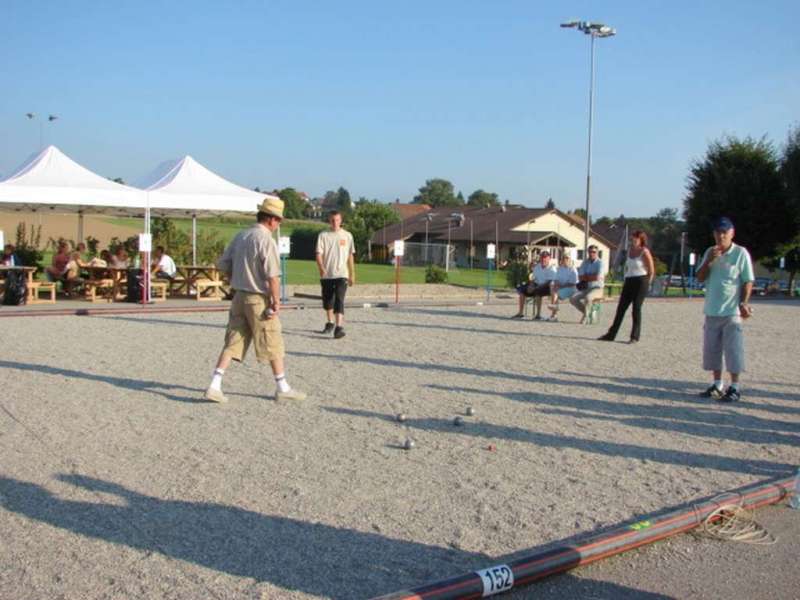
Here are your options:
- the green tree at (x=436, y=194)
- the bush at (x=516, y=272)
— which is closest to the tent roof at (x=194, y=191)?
the bush at (x=516, y=272)

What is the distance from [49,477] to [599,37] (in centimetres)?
2824

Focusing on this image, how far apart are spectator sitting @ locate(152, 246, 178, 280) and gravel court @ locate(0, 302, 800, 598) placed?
8032 mm

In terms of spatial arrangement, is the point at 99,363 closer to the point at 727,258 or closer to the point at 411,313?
the point at 727,258

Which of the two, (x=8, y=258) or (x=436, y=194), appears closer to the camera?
(x=8, y=258)

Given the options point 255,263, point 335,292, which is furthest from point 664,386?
point 335,292

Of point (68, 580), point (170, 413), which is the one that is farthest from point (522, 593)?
point (170, 413)

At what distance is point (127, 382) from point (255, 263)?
7.04ft

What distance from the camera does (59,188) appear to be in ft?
53.3

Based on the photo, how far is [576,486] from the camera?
498 centimetres

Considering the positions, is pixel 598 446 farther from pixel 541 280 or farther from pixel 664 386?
pixel 541 280

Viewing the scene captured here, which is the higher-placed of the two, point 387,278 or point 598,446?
point 387,278

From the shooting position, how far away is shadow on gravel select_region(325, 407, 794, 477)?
5559 millimetres

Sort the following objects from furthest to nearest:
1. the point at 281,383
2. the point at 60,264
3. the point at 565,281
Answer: the point at 60,264, the point at 565,281, the point at 281,383

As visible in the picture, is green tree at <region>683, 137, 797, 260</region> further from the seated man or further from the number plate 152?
the number plate 152
